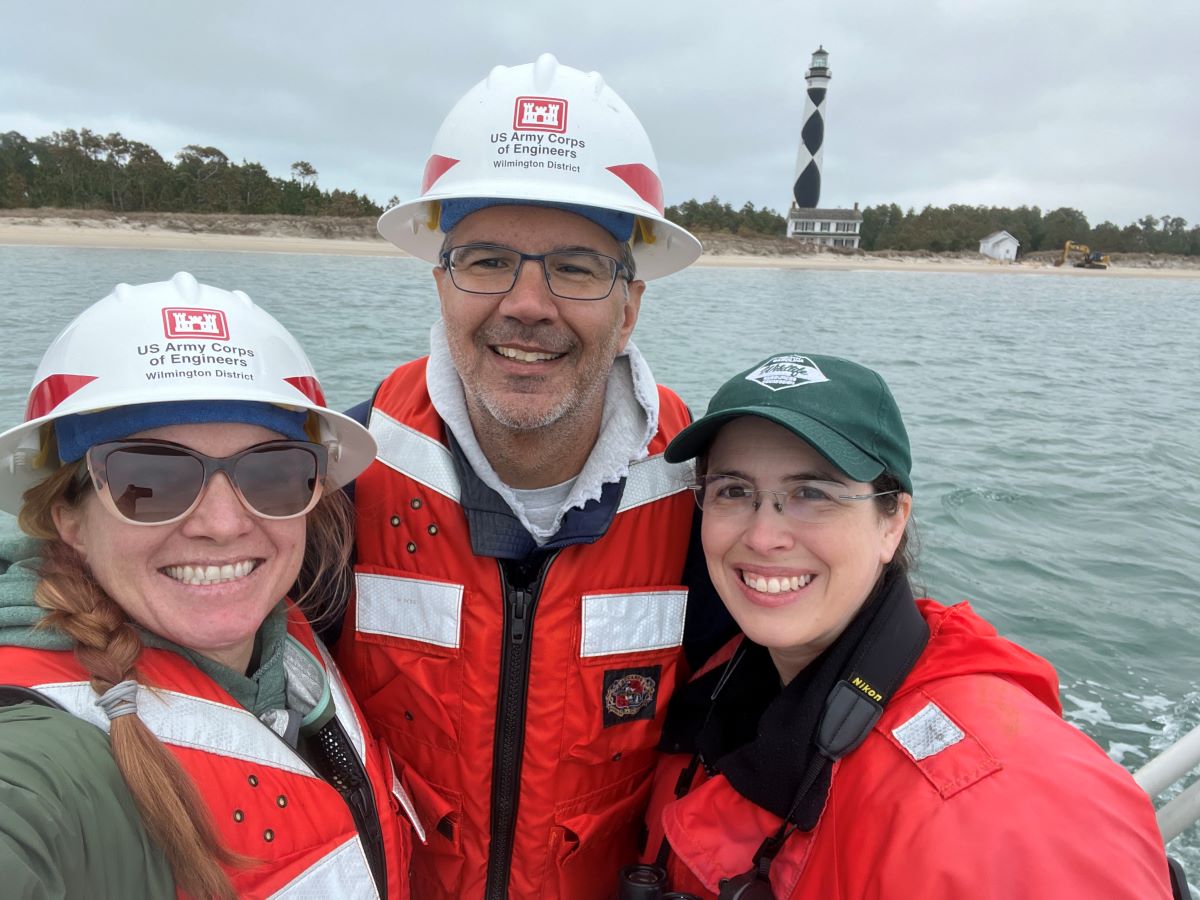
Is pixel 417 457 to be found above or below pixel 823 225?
below

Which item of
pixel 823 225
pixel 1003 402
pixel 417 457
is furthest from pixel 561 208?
pixel 823 225

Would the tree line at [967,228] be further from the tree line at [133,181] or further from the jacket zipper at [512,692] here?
the jacket zipper at [512,692]

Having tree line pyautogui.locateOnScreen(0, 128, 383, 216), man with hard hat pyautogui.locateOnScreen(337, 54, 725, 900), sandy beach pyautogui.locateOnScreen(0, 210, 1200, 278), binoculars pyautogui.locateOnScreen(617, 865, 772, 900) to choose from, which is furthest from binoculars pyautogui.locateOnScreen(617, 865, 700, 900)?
tree line pyautogui.locateOnScreen(0, 128, 383, 216)

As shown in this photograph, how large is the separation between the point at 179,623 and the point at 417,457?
0.92 metres

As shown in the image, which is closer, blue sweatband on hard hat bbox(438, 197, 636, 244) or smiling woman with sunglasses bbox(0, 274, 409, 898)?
smiling woman with sunglasses bbox(0, 274, 409, 898)

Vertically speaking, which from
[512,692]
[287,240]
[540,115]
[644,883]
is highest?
[540,115]

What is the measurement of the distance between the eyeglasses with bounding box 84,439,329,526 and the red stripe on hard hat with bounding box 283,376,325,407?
150mm

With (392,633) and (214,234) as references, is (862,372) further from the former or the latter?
(214,234)

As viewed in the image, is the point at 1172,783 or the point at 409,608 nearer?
the point at 409,608

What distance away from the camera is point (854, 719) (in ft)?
5.79

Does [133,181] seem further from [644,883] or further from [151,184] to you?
[644,883]

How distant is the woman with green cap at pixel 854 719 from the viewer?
1.42 m

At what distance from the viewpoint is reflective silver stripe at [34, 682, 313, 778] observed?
148 cm

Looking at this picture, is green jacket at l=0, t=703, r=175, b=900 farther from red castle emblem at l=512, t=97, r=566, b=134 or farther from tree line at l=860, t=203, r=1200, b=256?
tree line at l=860, t=203, r=1200, b=256
